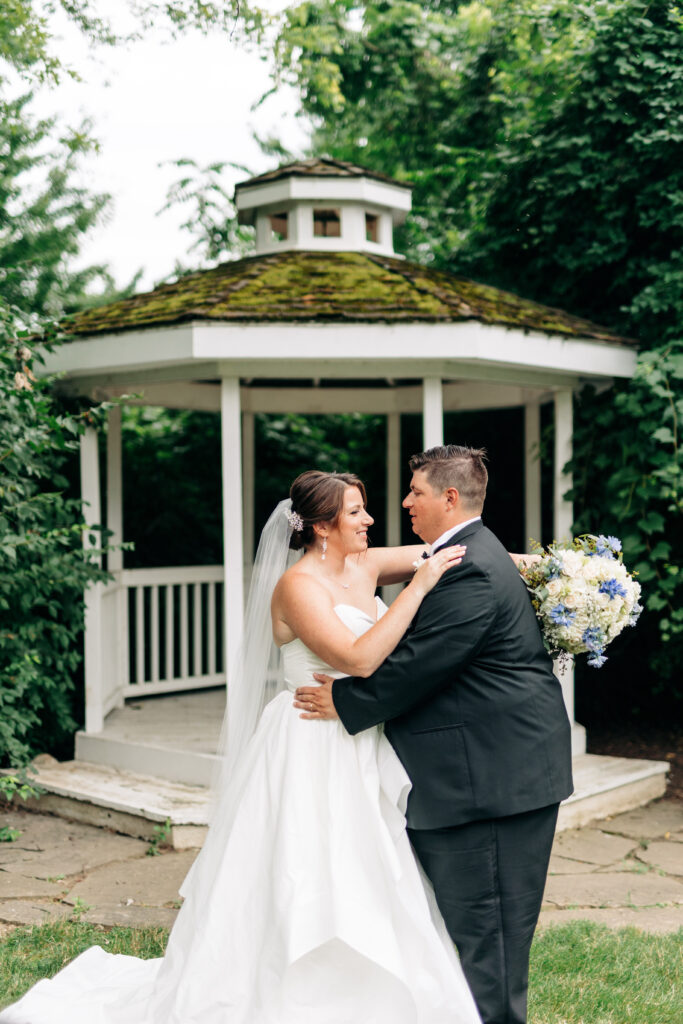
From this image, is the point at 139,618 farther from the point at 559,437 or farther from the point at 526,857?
the point at 526,857

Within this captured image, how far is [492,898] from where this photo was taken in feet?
9.11

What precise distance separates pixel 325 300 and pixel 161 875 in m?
3.23

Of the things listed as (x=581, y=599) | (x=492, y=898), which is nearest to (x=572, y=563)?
(x=581, y=599)

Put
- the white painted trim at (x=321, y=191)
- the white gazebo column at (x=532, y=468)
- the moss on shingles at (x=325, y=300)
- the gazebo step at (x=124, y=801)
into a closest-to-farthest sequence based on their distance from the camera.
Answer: the gazebo step at (x=124, y=801) → the moss on shingles at (x=325, y=300) → the white painted trim at (x=321, y=191) → the white gazebo column at (x=532, y=468)

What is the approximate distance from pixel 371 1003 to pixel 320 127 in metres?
15.1

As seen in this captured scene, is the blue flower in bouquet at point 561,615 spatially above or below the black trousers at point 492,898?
above

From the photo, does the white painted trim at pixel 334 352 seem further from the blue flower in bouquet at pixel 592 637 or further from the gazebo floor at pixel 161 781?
the blue flower in bouquet at pixel 592 637

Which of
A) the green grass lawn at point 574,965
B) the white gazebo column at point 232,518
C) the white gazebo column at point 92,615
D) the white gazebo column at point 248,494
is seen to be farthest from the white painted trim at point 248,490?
the green grass lawn at point 574,965

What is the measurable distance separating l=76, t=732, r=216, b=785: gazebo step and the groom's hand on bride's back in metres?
2.93

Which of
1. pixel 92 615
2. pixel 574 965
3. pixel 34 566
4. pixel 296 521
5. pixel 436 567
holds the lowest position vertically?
pixel 574 965

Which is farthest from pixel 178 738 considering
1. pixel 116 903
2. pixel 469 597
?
pixel 469 597

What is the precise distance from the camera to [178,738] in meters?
6.36

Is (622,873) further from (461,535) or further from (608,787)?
(461,535)

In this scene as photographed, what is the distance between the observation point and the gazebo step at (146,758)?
5836mm
